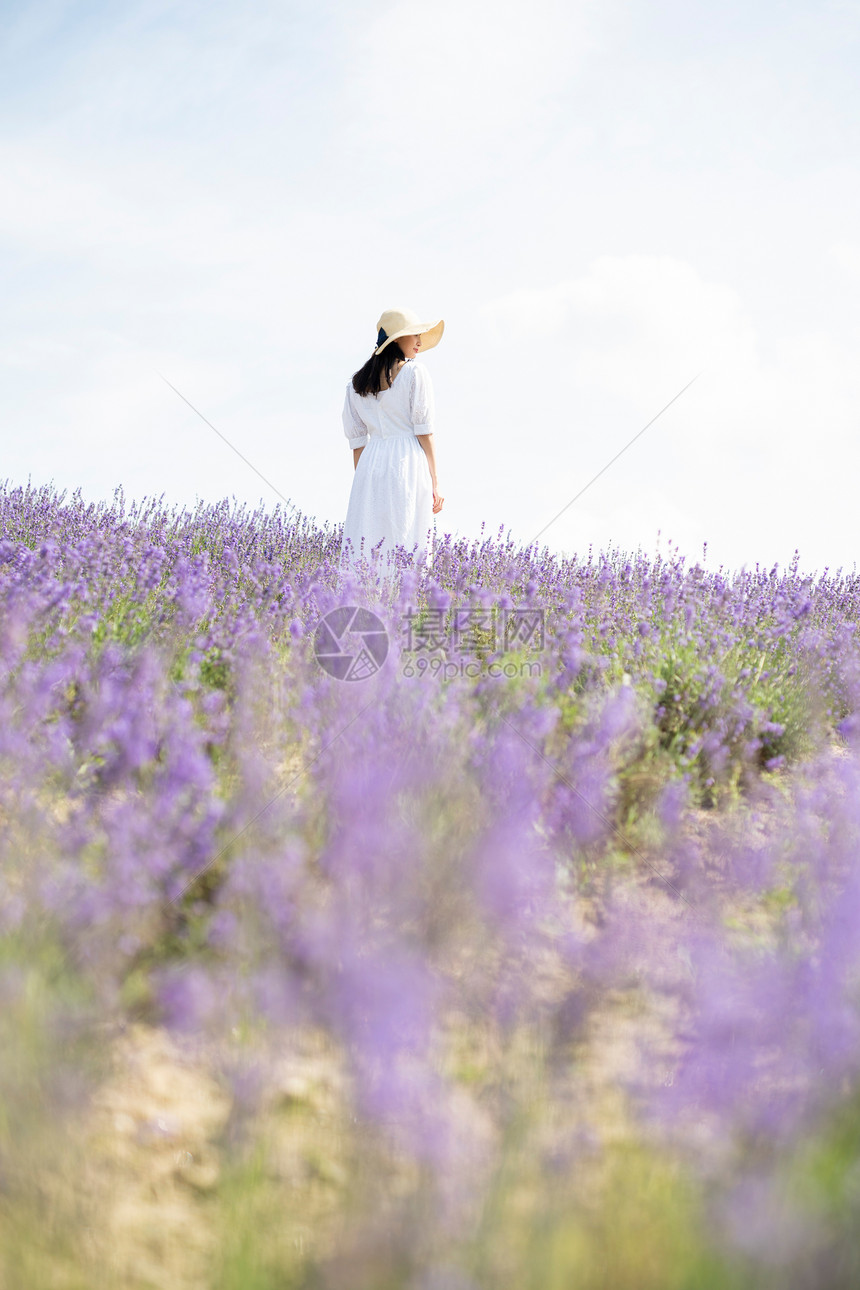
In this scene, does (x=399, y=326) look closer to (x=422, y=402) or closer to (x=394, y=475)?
(x=422, y=402)

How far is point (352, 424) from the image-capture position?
5.45 metres

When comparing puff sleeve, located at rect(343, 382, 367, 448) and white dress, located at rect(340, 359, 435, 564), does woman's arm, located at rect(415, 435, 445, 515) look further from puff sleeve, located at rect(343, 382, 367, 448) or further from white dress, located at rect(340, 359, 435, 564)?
puff sleeve, located at rect(343, 382, 367, 448)

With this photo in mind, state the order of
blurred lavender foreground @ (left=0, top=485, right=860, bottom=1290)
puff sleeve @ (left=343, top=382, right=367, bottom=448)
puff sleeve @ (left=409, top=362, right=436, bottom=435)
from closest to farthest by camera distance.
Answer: blurred lavender foreground @ (left=0, top=485, right=860, bottom=1290) → puff sleeve @ (left=409, top=362, right=436, bottom=435) → puff sleeve @ (left=343, top=382, right=367, bottom=448)

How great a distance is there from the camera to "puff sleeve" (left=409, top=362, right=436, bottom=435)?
4.85 m

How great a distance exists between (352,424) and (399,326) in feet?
2.45

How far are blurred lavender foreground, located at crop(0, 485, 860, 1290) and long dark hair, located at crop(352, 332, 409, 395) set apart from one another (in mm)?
2394

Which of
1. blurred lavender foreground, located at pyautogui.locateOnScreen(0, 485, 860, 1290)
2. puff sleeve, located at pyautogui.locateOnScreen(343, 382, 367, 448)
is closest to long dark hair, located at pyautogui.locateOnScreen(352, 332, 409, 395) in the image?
puff sleeve, located at pyautogui.locateOnScreen(343, 382, 367, 448)

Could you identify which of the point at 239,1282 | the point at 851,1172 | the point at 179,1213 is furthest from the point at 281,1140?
the point at 851,1172

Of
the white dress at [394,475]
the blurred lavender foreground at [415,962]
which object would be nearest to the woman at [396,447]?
the white dress at [394,475]

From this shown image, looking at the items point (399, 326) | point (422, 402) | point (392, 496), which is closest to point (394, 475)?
point (392, 496)

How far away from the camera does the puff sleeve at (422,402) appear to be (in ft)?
15.9

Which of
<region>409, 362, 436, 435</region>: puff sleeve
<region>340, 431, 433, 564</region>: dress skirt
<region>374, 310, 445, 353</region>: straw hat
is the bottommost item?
<region>340, 431, 433, 564</region>: dress skirt

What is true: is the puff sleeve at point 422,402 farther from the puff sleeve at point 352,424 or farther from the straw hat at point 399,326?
the puff sleeve at point 352,424

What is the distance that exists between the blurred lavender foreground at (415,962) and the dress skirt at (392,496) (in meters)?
2.04
